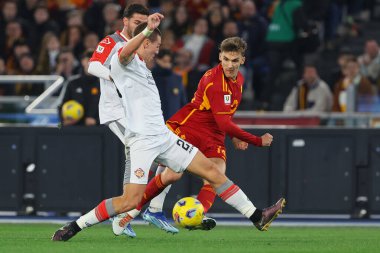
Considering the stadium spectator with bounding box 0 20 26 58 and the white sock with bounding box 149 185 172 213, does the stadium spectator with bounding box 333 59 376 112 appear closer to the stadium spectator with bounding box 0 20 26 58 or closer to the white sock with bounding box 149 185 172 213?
the white sock with bounding box 149 185 172 213

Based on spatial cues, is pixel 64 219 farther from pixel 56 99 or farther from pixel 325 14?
pixel 325 14

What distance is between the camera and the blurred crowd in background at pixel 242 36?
21359mm

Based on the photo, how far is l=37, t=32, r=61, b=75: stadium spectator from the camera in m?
22.8

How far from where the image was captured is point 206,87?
14.1 metres

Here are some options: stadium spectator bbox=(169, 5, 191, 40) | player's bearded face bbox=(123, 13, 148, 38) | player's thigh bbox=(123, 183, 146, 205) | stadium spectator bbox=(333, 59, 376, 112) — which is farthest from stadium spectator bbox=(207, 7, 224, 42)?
player's thigh bbox=(123, 183, 146, 205)

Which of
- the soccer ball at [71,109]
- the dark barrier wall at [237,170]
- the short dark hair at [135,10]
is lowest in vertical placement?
the dark barrier wall at [237,170]

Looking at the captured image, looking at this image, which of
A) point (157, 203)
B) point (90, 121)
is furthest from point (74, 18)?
point (157, 203)

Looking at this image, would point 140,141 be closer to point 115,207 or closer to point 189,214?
point 115,207

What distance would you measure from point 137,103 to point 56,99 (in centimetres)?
785

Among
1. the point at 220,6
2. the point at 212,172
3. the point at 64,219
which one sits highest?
the point at 220,6

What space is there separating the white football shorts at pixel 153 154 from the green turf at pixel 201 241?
2.40 feet

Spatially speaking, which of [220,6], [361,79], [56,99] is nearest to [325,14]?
[220,6]

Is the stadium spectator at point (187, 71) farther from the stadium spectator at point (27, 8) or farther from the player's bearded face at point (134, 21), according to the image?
the player's bearded face at point (134, 21)

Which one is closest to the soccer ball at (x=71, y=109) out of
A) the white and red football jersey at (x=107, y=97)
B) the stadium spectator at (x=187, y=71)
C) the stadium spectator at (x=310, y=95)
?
the stadium spectator at (x=187, y=71)
